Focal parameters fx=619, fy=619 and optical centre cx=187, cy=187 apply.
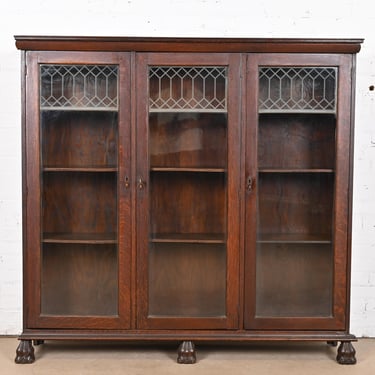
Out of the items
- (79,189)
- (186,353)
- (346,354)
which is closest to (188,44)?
(79,189)

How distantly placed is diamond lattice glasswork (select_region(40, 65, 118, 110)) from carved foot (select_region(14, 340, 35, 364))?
3.28 feet

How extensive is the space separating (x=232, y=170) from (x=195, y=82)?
1.32 ft

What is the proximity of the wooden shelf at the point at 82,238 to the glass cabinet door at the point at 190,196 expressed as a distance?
0.55 feet

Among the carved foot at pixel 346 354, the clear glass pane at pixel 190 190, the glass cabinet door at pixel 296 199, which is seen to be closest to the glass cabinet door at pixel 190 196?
the clear glass pane at pixel 190 190

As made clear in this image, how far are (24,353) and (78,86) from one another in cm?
115

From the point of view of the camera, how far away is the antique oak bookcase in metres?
2.56

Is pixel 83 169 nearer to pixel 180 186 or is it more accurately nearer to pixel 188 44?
pixel 180 186

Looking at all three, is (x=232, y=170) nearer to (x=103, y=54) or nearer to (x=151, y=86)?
(x=151, y=86)

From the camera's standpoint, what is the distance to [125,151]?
2.58 m

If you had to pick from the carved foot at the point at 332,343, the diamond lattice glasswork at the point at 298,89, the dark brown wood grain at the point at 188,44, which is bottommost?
the carved foot at the point at 332,343

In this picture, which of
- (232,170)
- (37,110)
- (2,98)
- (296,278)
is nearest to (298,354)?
(296,278)

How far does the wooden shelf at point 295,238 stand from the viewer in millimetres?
2637

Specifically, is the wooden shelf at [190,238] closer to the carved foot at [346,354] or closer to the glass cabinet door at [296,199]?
the glass cabinet door at [296,199]

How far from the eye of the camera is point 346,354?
261cm
